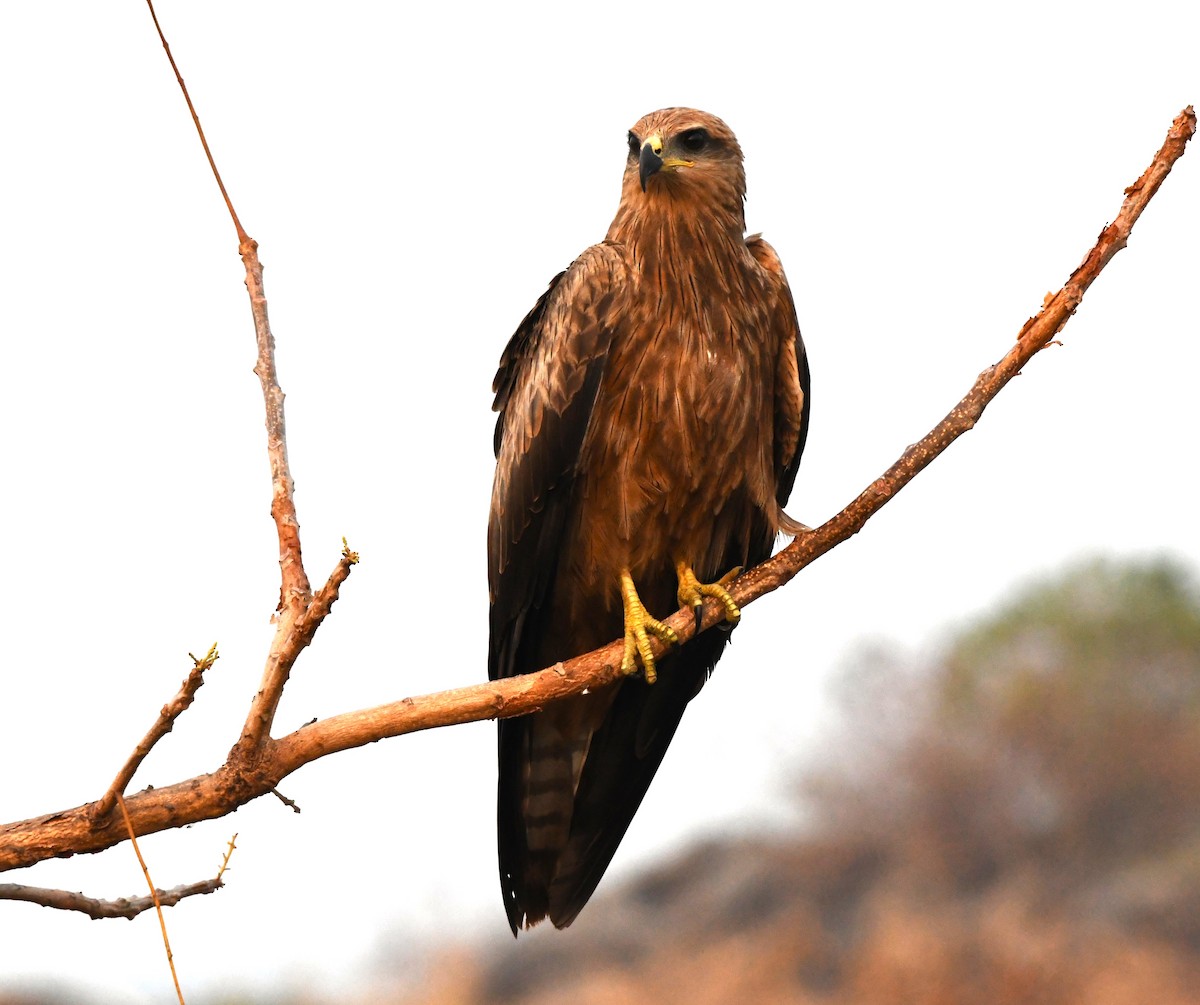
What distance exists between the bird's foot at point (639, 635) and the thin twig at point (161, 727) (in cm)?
134

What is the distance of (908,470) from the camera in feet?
11.1

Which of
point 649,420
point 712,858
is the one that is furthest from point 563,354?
point 712,858

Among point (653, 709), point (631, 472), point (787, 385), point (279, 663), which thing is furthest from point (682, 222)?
point (279, 663)

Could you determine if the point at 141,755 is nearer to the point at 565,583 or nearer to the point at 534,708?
the point at 534,708

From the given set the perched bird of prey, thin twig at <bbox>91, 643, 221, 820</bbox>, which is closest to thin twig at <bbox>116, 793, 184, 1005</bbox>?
thin twig at <bbox>91, 643, 221, 820</bbox>

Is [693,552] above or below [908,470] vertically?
above

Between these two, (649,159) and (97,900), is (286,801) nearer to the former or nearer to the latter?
(97,900)

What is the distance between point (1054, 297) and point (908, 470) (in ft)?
1.79

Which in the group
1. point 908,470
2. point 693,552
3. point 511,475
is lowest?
point 908,470

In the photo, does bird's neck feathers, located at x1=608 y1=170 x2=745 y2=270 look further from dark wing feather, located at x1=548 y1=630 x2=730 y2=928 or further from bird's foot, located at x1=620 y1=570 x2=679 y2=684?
dark wing feather, located at x1=548 y1=630 x2=730 y2=928

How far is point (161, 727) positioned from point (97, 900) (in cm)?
66

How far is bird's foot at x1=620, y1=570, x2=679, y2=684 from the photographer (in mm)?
3760

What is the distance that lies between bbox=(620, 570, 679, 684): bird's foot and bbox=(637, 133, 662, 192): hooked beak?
126cm

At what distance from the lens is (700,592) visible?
163 inches
